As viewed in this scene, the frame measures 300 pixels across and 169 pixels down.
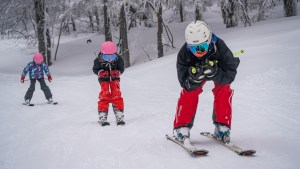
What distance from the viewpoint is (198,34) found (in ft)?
12.8

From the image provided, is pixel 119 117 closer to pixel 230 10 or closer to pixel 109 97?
pixel 109 97

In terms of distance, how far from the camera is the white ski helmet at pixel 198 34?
153 inches

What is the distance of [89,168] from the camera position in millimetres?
3820

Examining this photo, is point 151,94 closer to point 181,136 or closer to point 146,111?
point 146,111

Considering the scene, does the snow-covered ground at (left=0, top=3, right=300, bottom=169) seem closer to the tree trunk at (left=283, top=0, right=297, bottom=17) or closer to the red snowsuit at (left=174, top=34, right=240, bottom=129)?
the red snowsuit at (left=174, top=34, right=240, bottom=129)

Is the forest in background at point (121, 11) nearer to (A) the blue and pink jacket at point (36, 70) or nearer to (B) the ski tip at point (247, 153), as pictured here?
(A) the blue and pink jacket at point (36, 70)

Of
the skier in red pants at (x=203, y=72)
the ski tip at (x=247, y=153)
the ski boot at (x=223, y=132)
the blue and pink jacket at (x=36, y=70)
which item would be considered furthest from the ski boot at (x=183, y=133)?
the blue and pink jacket at (x=36, y=70)

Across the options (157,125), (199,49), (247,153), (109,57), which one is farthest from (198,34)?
(109,57)

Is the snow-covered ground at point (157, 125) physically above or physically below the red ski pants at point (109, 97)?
below

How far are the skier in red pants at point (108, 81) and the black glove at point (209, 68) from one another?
2822mm

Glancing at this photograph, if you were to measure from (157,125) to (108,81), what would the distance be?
1395mm

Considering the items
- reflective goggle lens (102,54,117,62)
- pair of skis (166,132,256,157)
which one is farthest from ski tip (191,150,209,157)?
reflective goggle lens (102,54,117,62)

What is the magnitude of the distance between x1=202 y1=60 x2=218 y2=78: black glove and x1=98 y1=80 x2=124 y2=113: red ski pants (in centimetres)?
297

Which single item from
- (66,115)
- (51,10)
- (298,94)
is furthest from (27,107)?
(51,10)
